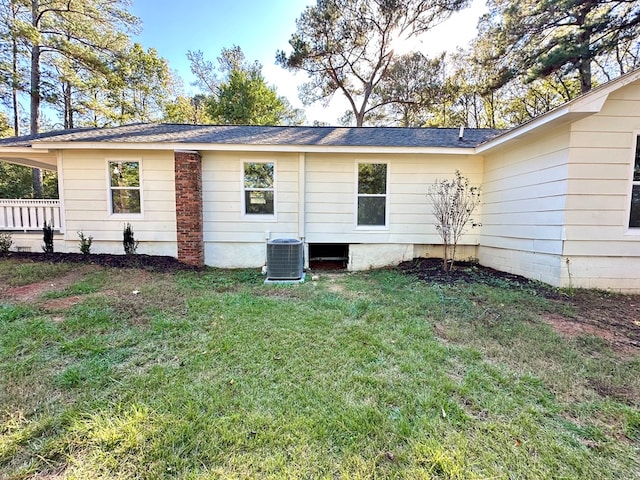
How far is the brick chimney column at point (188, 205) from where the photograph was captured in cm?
625

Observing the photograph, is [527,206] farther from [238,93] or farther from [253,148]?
[238,93]

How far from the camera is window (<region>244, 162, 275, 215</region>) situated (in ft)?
22.3

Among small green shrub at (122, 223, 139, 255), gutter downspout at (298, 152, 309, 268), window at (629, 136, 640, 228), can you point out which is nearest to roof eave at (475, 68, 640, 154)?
window at (629, 136, 640, 228)

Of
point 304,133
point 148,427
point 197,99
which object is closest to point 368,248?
point 304,133

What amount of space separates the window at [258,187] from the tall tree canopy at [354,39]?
10.6 m

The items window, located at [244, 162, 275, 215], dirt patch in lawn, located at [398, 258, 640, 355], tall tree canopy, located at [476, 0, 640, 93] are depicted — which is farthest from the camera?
tall tree canopy, located at [476, 0, 640, 93]

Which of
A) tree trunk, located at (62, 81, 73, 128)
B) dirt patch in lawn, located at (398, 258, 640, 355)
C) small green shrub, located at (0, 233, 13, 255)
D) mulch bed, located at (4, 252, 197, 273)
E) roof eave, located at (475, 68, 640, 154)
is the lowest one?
dirt patch in lawn, located at (398, 258, 640, 355)

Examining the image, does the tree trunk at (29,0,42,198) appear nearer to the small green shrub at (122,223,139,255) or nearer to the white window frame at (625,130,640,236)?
the small green shrub at (122,223,139,255)

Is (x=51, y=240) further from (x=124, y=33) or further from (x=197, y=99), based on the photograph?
(x=197, y=99)

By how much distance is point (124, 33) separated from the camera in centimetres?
1332

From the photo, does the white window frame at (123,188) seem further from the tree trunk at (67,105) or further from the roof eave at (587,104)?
the tree trunk at (67,105)

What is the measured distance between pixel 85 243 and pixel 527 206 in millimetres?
9496

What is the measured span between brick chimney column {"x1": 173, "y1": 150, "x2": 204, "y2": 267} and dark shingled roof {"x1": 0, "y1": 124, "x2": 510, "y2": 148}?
44 centimetres

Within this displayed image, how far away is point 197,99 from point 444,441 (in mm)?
23683
